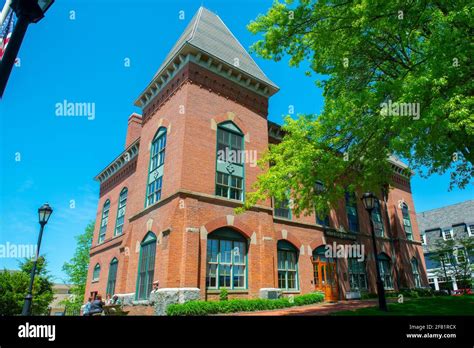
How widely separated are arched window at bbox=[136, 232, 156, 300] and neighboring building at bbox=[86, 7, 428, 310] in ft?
0.20

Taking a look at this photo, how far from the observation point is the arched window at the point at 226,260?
1586cm

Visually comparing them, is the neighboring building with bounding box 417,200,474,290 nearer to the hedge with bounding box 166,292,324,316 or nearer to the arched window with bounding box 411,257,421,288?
the arched window with bounding box 411,257,421,288

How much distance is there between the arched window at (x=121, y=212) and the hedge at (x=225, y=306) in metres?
14.0

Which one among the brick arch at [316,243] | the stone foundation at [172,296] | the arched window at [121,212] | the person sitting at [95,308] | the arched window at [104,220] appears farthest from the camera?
the arched window at [104,220]

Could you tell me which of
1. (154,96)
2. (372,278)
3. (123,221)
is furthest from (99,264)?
(372,278)

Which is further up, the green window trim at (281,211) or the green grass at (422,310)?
the green window trim at (281,211)

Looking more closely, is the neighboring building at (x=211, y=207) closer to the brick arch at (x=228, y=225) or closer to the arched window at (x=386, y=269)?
the brick arch at (x=228, y=225)

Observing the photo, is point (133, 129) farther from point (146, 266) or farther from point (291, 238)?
point (291, 238)

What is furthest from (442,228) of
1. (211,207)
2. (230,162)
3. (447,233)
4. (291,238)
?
(211,207)

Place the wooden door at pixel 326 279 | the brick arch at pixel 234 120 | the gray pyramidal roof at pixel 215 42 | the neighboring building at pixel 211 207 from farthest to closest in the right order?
the wooden door at pixel 326 279 < the gray pyramidal roof at pixel 215 42 < the brick arch at pixel 234 120 < the neighboring building at pixel 211 207

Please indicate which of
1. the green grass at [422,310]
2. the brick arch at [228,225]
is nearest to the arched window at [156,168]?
the brick arch at [228,225]

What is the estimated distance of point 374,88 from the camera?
10.1 metres
